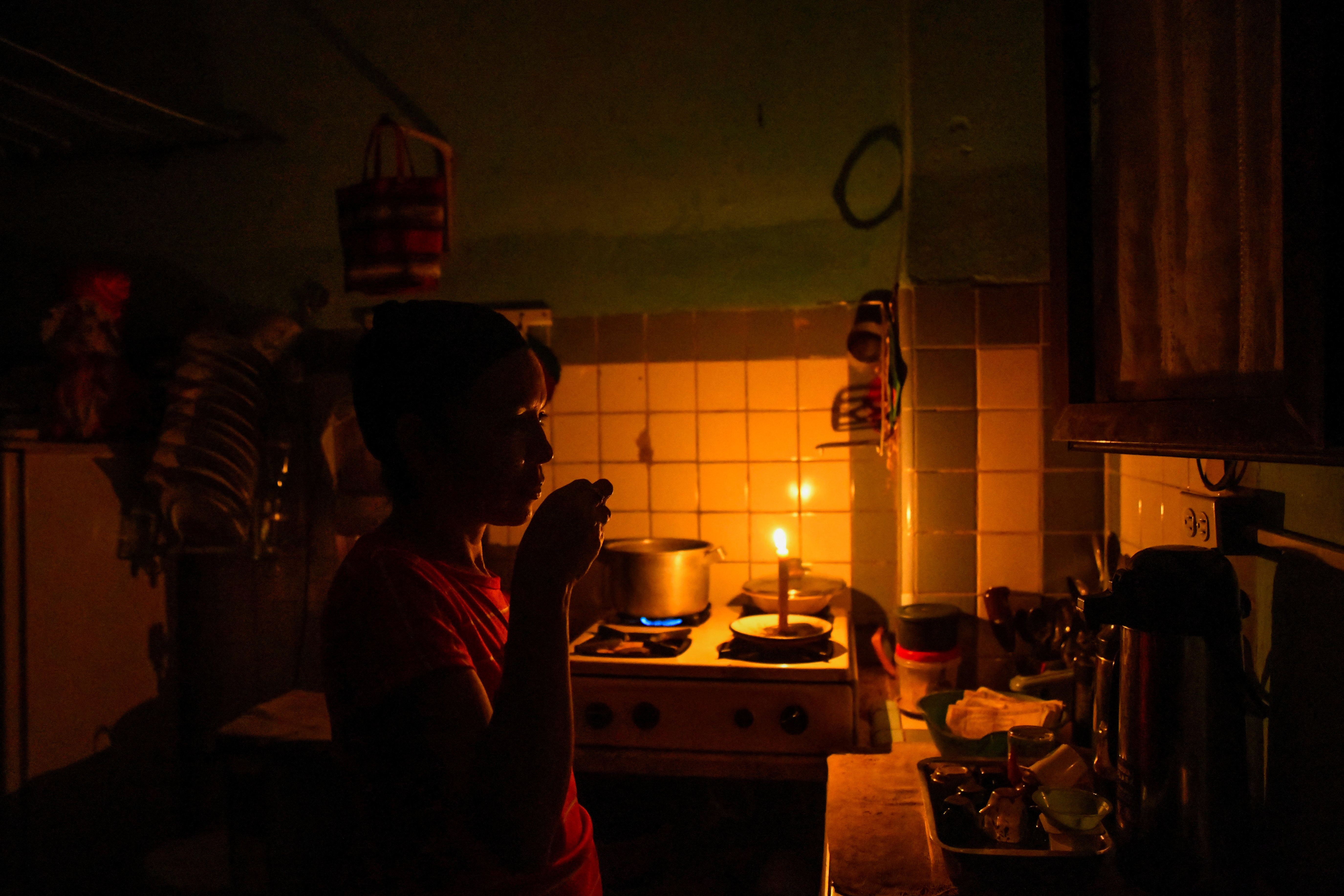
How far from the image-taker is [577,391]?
2365 mm

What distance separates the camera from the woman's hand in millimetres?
758

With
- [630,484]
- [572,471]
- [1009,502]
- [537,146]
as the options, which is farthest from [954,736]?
[537,146]

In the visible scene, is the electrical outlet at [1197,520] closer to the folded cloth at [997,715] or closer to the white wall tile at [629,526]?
the folded cloth at [997,715]

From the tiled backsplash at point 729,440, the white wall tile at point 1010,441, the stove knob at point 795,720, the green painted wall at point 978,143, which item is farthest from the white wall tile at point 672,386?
the stove knob at point 795,720

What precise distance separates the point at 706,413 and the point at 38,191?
7.53ft

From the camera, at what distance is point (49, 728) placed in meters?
2.02

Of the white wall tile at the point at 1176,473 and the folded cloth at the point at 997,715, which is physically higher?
the white wall tile at the point at 1176,473

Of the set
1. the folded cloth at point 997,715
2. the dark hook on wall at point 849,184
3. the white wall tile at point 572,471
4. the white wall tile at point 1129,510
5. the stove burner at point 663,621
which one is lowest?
the folded cloth at point 997,715

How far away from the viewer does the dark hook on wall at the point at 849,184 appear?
2184mm

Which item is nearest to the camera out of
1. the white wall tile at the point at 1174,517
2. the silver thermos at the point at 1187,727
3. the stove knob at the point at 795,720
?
the silver thermos at the point at 1187,727

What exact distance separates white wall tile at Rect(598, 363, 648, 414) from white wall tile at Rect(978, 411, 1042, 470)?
0.94m

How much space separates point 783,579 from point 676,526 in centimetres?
55

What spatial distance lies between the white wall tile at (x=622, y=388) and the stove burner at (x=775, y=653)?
2.61 feet

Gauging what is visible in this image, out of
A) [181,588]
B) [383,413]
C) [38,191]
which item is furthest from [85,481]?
[383,413]
